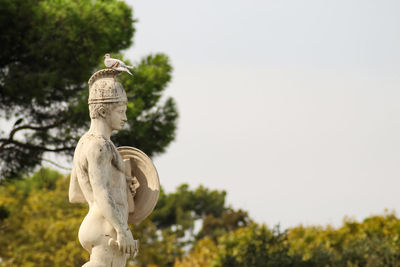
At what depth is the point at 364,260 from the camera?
22219mm

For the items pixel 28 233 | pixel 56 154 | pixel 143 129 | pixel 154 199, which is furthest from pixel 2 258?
pixel 154 199

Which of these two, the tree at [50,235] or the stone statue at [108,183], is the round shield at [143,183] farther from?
the tree at [50,235]

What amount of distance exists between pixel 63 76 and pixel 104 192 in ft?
32.1

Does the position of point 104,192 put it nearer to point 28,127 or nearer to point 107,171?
point 107,171

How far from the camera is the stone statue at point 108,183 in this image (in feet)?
27.3

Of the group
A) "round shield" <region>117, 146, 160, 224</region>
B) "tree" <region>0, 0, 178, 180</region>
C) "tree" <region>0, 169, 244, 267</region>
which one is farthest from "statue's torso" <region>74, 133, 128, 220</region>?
"tree" <region>0, 169, 244, 267</region>

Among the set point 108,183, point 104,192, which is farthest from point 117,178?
point 104,192

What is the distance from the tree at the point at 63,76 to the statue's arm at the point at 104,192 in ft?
28.4

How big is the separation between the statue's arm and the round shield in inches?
22.0

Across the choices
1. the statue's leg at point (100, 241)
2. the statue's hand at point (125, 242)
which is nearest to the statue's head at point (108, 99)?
the statue's leg at point (100, 241)

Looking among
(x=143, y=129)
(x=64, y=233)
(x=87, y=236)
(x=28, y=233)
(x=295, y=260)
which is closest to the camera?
(x=87, y=236)

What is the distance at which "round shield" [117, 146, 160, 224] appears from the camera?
8.90 m

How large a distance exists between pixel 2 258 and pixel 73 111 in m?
11.6

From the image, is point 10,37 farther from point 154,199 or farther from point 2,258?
point 2,258
